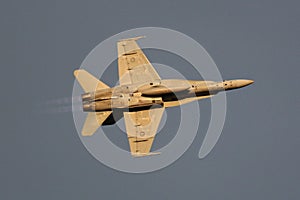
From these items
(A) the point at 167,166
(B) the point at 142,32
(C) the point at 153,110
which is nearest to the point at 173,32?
(B) the point at 142,32

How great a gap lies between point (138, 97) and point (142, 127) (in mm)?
2332

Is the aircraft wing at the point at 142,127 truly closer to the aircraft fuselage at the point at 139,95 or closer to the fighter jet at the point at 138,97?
the fighter jet at the point at 138,97

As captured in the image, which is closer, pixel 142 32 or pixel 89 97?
pixel 89 97

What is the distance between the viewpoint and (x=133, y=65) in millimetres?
56938

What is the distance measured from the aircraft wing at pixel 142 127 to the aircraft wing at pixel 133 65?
2.33 meters

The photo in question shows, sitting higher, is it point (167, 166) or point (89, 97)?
point (89, 97)

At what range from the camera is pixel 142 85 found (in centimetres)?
5516

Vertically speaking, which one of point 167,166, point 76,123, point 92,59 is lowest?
point 167,166

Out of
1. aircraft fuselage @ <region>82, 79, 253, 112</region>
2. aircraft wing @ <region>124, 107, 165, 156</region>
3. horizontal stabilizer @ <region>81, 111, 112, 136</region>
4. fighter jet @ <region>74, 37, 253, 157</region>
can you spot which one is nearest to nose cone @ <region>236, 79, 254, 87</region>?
fighter jet @ <region>74, 37, 253, 157</region>

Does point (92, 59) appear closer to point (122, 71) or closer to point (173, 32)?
point (122, 71)

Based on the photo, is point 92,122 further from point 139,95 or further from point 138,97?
point 139,95

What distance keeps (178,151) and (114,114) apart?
17.3ft

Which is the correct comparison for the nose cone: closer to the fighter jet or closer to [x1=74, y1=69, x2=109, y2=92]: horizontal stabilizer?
the fighter jet

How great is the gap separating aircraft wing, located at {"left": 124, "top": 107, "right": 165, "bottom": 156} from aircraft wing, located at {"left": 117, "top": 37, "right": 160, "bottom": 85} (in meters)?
2.33
